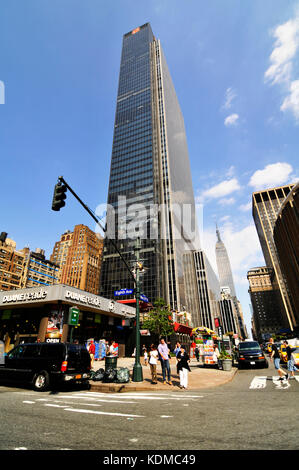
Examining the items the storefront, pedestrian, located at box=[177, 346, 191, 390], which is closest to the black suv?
pedestrian, located at box=[177, 346, 191, 390]

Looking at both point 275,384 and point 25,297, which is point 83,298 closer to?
point 25,297

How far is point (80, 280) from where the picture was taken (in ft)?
368

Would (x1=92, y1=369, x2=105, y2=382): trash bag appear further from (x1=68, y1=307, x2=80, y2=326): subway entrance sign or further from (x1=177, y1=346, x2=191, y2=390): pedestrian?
(x1=177, y1=346, x2=191, y2=390): pedestrian

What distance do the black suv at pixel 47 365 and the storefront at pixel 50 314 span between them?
24.8 feet

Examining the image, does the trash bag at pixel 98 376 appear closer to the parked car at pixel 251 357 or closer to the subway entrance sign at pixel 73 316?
the subway entrance sign at pixel 73 316

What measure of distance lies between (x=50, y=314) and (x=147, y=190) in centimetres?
6550

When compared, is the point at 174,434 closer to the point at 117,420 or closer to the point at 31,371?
the point at 117,420

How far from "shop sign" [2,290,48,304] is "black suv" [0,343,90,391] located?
972 centimetres

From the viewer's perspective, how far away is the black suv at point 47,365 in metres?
9.73

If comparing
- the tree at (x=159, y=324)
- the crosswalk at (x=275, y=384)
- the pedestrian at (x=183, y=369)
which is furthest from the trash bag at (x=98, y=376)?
the tree at (x=159, y=324)

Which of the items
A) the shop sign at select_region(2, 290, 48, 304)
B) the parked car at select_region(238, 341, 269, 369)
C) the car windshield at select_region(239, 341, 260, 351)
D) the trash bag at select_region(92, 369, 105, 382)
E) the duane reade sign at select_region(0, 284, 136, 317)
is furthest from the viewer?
the shop sign at select_region(2, 290, 48, 304)

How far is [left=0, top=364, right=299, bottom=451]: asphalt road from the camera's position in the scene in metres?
3.73

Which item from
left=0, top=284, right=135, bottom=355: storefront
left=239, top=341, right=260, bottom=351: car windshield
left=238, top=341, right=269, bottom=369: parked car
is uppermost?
left=0, top=284, right=135, bottom=355: storefront
